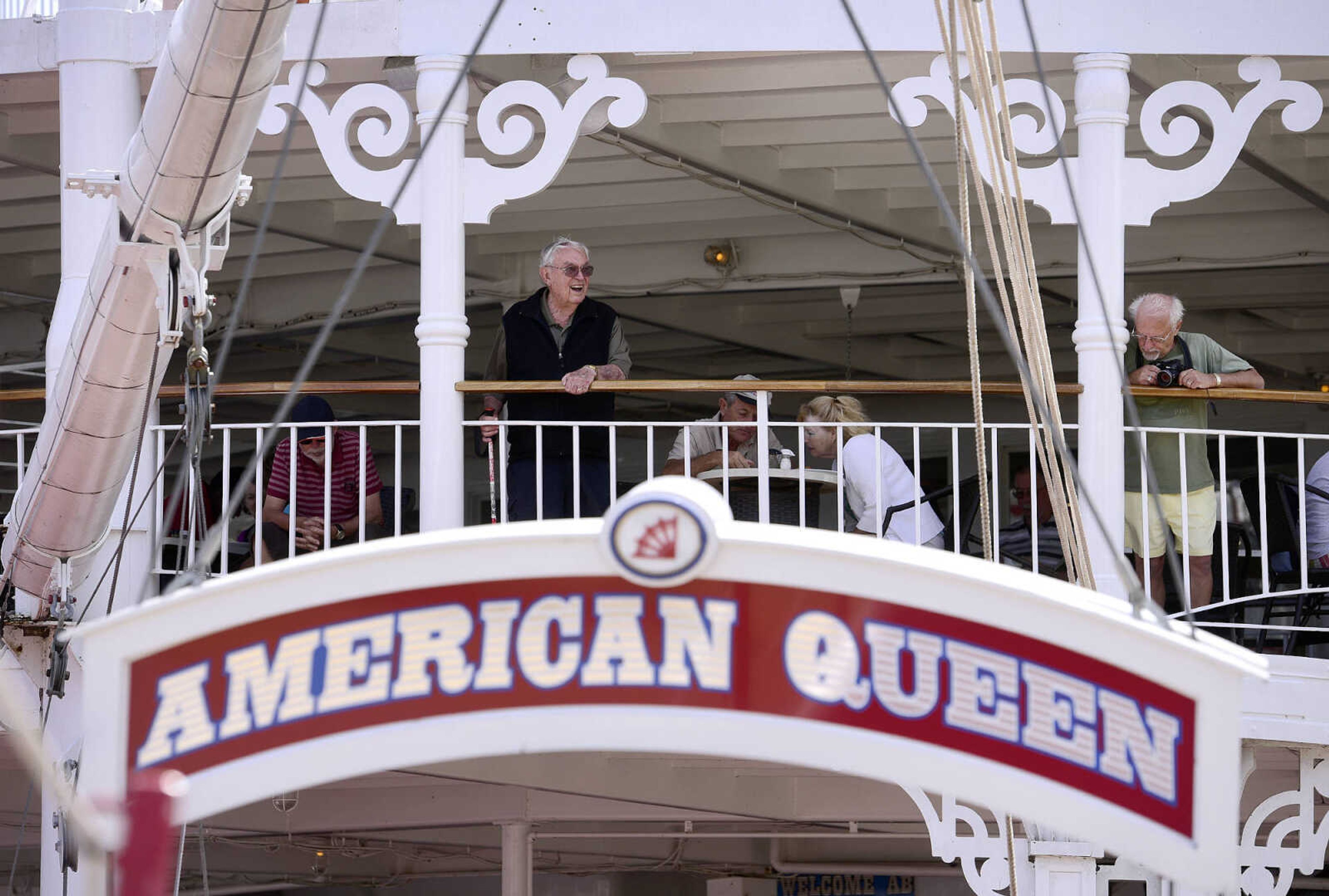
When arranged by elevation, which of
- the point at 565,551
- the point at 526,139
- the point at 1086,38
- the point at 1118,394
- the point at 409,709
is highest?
the point at 1086,38

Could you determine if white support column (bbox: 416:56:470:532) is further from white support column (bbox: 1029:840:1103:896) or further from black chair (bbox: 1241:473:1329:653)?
black chair (bbox: 1241:473:1329:653)

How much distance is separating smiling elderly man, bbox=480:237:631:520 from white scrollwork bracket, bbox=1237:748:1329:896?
8.29 feet

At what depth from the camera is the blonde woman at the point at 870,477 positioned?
254 inches

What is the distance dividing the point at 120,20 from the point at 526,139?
170 centimetres

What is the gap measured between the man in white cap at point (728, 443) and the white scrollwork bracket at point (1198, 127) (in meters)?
1.61

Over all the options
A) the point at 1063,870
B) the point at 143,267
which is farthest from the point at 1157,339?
the point at 143,267

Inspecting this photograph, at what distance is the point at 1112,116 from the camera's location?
20.9ft

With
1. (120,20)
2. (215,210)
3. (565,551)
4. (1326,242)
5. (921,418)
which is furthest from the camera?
(921,418)

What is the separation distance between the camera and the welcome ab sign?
2.71 m

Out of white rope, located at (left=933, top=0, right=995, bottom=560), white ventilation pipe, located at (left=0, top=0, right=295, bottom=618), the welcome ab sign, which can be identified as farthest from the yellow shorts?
the welcome ab sign

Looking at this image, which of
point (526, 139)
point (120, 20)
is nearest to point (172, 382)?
point (120, 20)

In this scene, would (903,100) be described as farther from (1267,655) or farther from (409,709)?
(409,709)

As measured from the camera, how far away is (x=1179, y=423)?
254 inches

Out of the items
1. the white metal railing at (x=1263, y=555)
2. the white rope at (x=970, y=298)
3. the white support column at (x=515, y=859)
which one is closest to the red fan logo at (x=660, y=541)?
the white metal railing at (x=1263, y=555)
